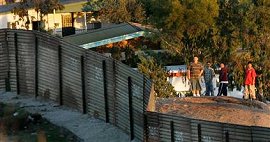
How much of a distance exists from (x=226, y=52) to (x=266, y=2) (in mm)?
2899

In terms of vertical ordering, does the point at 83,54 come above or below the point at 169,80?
above

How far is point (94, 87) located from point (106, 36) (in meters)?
20.7

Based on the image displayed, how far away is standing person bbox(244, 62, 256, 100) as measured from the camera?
20453 millimetres

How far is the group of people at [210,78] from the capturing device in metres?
20.5

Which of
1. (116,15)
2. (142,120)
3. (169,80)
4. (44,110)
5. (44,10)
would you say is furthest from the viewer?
(44,10)

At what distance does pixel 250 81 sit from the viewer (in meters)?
20.6

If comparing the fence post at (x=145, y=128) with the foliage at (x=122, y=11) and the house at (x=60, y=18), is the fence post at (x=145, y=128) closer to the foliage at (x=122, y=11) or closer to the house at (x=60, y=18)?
the foliage at (x=122, y=11)

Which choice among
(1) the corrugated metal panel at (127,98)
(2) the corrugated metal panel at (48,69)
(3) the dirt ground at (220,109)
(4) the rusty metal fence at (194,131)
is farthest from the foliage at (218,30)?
(4) the rusty metal fence at (194,131)

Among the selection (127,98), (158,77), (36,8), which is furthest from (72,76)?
(36,8)

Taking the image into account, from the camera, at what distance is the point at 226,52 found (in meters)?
31.2

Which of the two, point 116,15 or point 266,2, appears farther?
point 116,15

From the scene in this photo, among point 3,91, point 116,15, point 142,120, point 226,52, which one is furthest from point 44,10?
point 142,120

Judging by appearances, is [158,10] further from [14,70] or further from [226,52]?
[14,70]

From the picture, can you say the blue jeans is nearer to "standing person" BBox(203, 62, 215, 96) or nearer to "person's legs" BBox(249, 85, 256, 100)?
"standing person" BBox(203, 62, 215, 96)
